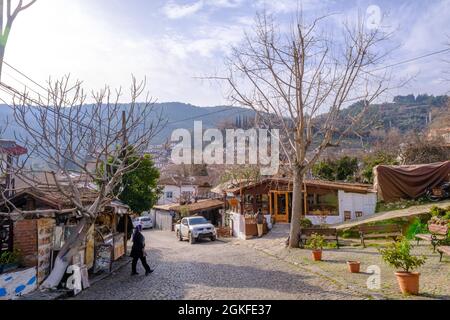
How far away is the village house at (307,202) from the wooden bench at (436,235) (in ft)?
30.5

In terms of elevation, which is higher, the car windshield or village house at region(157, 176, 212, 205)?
village house at region(157, 176, 212, 205)

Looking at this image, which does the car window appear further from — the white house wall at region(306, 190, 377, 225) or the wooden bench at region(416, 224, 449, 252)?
the wooden bench at region(416, 224, 449, 252)

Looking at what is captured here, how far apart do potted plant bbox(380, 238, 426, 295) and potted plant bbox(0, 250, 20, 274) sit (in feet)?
29.7

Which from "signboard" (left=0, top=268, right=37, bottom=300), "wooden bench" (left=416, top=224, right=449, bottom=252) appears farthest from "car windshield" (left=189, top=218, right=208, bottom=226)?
"signboard" (left=0, top=268, right=37, bottom=300)

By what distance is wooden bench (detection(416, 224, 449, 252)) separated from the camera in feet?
43.9

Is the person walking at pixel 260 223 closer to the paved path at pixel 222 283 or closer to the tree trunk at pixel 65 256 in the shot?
the paved path at pixel 222 283

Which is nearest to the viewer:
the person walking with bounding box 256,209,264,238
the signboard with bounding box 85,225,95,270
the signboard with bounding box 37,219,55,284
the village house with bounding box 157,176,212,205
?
the signboard with bounding box 37,219,55,284

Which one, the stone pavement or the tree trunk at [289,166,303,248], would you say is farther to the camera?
the tree trunk at [289,166,303,248]

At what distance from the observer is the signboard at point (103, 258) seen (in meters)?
14.0

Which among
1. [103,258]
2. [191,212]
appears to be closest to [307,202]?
[191,212]

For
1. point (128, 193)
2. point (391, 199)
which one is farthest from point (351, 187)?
point (128, 193)

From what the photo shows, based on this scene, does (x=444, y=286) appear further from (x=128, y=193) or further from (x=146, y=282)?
(x=128, y=193)

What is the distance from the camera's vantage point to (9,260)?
10.6 meters
